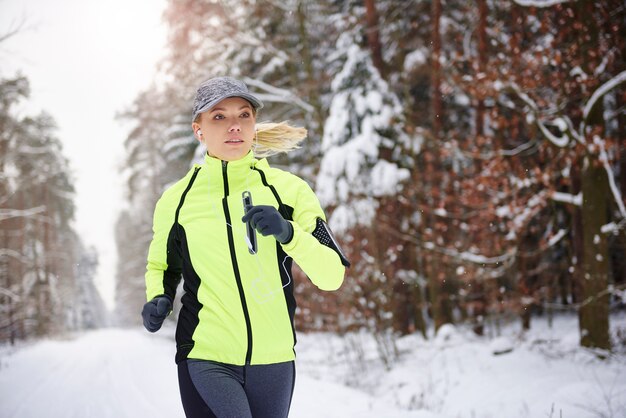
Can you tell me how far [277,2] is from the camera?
43.1ft

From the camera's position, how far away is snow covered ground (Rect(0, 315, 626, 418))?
20.5ft

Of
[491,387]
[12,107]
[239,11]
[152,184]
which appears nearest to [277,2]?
[239,11]

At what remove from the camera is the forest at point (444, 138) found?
26.5 feet

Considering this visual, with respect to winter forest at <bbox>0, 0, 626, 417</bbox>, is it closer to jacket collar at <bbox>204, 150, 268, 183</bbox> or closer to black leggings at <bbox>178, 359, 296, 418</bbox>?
jacket collar at <bbox>204, 150, 268, 183</bbox>

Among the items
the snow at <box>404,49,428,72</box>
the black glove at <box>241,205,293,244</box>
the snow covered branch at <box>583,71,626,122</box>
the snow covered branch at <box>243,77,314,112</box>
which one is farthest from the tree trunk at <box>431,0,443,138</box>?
the black glove at <box>241,205,293,244</box>

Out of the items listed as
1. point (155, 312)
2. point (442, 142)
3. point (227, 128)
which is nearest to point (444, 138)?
point (442, 142)

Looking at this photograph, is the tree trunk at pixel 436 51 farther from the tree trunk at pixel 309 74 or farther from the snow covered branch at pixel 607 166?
the snow covered branch at pixel 607 166

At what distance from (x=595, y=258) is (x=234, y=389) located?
7.52m

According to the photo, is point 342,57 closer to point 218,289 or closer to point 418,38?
point 418,38

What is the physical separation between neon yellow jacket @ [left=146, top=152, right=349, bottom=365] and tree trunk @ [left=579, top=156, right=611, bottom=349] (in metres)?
7.09

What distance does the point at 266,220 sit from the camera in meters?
2.15

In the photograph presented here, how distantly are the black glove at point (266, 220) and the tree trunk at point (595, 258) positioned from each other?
742 centimetres

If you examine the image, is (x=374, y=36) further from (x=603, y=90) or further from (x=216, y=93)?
(x=216, y=93)

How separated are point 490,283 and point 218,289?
404 inches
